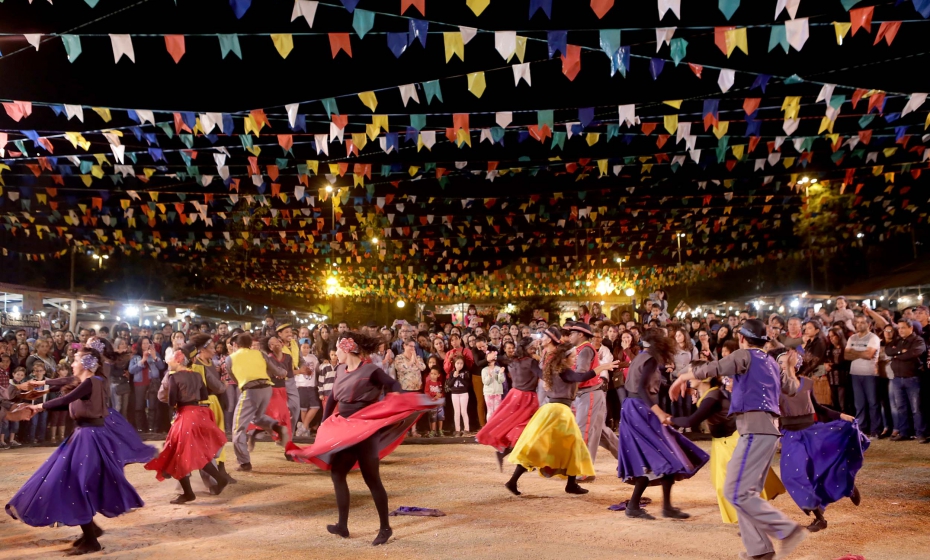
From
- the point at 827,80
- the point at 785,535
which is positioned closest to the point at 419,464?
the point at 785,535

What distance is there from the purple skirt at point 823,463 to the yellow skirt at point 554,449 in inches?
79.3

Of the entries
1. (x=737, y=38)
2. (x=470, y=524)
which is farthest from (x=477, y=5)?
(x=470, y=524)

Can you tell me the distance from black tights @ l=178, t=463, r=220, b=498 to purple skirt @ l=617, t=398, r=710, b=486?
4382mm

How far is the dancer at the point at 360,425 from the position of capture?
6.02 m

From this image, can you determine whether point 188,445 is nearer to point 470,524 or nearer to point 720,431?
point 470,524

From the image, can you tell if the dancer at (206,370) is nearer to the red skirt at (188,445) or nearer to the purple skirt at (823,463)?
the red skirt at (188,445)

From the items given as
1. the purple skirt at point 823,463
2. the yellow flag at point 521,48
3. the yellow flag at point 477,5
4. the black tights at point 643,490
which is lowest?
the black tights at point 643,490

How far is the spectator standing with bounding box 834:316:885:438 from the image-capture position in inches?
444

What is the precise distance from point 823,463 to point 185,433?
6.13 metres

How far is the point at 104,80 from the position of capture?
848 centimetres

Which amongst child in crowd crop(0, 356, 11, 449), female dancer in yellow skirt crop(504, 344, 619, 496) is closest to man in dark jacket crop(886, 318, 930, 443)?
female dancer in yellow skirt crop(504, 344, 619, 496)

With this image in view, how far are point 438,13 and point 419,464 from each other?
20.2 ft

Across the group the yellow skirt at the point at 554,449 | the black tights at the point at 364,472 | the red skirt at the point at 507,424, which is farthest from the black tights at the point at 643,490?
the black tights at the point at 364,472

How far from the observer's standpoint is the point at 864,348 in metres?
11.3
